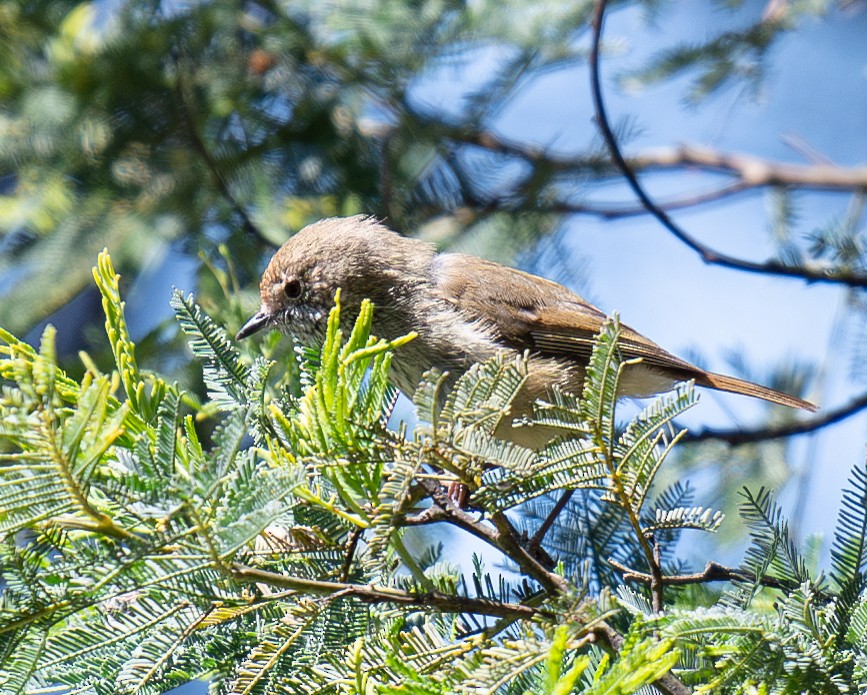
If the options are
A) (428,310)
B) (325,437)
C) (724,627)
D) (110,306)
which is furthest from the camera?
(428,310)

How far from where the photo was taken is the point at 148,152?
4.08 metres

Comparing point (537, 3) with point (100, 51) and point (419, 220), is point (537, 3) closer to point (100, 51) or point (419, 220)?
point (419, 220)

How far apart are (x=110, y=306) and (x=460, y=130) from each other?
2.67 m

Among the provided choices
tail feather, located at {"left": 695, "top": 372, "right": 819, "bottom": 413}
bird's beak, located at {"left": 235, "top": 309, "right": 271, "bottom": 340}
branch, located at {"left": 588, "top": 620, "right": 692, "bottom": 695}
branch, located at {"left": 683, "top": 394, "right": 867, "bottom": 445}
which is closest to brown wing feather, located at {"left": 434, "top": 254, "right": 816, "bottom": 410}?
tail feather, located at {"left": 695, "top": 372, "right": 819, "bottom": 413}

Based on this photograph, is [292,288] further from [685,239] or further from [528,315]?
[685,239]

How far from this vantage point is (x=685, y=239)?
3301 mm

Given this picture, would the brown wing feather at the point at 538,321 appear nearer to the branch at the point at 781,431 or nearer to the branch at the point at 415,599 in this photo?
the branch at the point at 781,431

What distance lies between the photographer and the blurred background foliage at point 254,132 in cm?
398

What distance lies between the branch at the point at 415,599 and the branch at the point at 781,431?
2.15 m

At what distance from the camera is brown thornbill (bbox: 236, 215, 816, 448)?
3.15 meters

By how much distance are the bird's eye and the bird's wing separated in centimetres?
50

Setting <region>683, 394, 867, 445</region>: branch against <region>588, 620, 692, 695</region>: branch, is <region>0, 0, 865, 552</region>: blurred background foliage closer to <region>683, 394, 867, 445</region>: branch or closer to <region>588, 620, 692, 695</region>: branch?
<region>683, 394, 867, 445</region>: branch

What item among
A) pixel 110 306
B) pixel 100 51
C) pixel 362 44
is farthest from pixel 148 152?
pixel 110 306

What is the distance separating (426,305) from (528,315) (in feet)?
1.33
